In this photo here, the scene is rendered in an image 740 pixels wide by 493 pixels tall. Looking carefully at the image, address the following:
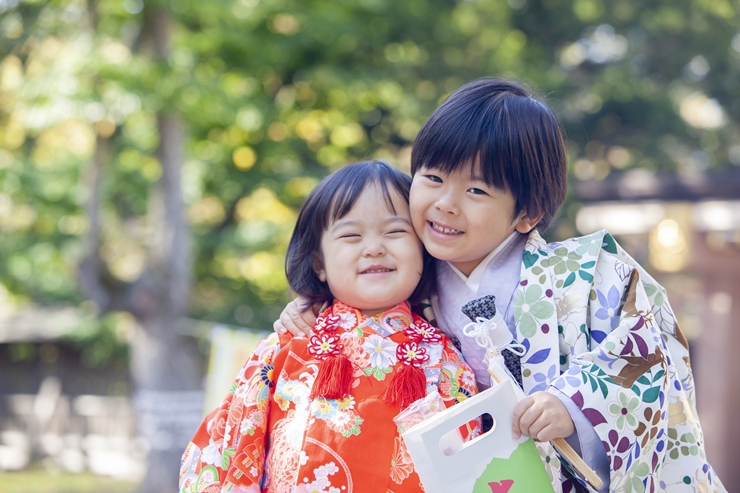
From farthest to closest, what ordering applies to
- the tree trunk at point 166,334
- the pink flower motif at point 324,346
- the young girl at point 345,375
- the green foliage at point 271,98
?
the tree trunk at point 166,334 < the green foliage at point 271,98 < the pink flower motif at point 324,346 < the young girl at point 345,375

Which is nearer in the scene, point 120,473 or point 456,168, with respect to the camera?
point 456,168

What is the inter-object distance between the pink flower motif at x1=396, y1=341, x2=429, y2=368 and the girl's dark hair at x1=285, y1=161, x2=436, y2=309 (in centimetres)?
19

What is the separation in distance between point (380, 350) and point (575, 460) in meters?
0.49

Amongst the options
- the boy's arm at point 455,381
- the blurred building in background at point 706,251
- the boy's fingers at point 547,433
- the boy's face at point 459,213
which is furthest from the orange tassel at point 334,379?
the blurred building in background at point 706,251

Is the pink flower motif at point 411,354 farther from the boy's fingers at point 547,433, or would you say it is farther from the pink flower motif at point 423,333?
the boy's fingers at point 547,433

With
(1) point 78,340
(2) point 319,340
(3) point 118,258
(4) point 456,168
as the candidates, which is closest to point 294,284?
(2) point 319,340

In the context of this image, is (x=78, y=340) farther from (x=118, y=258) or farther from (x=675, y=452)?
(x=675, y=452)

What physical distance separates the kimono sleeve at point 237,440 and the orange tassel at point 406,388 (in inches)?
12.6

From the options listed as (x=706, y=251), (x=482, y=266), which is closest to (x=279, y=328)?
(x=482, y=266)

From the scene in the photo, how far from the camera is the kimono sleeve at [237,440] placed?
167 centimetres

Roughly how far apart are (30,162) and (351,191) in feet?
29.8

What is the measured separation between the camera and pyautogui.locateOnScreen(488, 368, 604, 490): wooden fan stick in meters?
1.45

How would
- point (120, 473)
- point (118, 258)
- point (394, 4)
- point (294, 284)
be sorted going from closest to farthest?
point (294, 284) < point (394, 4) < point (118, 258) < point (120, 473)

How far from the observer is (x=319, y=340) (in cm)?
172
